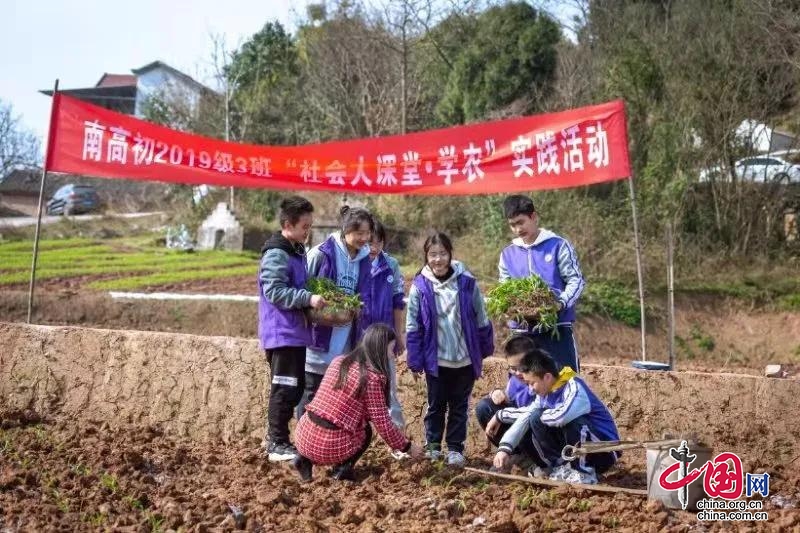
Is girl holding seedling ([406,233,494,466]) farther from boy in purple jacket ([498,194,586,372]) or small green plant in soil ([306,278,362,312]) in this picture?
small green plant in soil ([306,278,362,312])

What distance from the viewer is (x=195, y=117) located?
31594 millimetres

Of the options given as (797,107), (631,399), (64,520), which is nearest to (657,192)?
(797,107)

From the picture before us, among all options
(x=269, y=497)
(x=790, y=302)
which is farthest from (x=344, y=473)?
(x=790, y=302)

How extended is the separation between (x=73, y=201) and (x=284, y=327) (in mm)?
28226

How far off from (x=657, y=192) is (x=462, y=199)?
4.12m

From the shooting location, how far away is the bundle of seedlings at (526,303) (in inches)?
220

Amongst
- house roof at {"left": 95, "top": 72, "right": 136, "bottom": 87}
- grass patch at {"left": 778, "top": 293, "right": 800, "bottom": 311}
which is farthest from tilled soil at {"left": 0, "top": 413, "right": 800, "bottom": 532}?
house roof at {"left": 95, "top": 72, "right": 136, "bottom": 87}

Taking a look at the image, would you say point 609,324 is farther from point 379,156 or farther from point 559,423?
point 559,423

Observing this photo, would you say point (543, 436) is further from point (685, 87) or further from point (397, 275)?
point (685, 87)

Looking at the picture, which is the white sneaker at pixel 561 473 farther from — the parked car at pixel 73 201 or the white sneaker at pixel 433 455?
the parked car at pixel 73 201

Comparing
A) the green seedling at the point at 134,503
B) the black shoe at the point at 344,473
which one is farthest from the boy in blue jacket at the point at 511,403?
the green seedling at the point at 134,503

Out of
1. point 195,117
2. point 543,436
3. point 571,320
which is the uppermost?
point 195,117

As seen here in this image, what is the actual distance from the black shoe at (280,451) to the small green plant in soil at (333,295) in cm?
91

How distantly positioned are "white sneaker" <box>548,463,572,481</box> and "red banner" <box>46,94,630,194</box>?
3.03m
